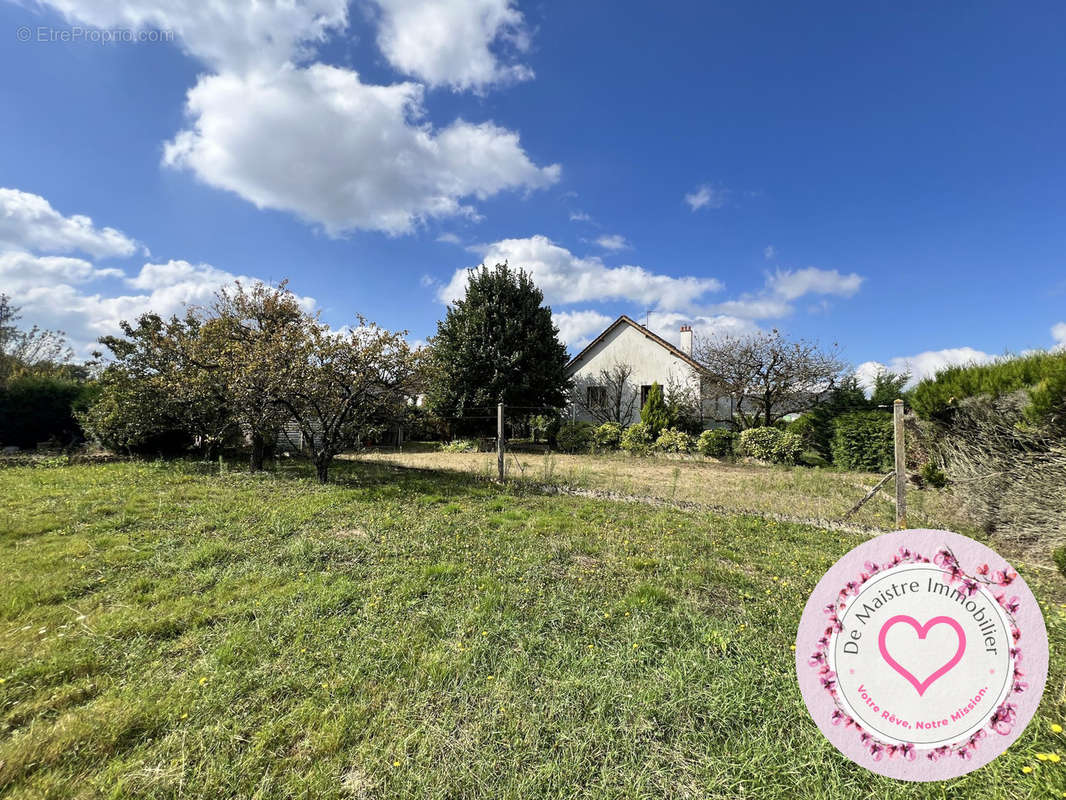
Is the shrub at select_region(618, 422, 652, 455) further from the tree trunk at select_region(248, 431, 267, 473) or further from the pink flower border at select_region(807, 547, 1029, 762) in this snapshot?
the pink flower border at select_region(807, 547, 1029, 762)

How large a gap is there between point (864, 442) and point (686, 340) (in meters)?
9.22

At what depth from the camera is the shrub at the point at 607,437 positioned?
15391 mm

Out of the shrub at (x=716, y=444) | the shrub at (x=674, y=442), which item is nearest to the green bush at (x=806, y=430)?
the shrub at (x=716, y=444)

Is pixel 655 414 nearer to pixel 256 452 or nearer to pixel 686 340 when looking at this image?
pixel 686 340

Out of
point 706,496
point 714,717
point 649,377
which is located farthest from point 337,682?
point 649,377

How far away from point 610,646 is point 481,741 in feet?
3.48

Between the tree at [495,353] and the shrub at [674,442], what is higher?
the tree at [495,353]

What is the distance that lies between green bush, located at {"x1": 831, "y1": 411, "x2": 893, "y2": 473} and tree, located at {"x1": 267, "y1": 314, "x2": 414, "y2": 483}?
12228mm

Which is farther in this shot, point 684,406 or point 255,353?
point 684,406

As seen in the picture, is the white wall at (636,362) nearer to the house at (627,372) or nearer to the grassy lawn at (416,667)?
the house at (627,372)

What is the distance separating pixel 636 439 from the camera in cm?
1505

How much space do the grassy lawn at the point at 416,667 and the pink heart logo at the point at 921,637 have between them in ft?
3.00

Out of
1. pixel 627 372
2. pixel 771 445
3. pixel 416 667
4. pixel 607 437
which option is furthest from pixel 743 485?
pixel 627 372

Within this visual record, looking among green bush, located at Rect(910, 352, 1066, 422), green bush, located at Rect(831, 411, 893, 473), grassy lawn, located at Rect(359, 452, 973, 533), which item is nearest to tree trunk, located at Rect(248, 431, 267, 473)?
grassy lawn, located at Rect(359, 452, 973, 533)
